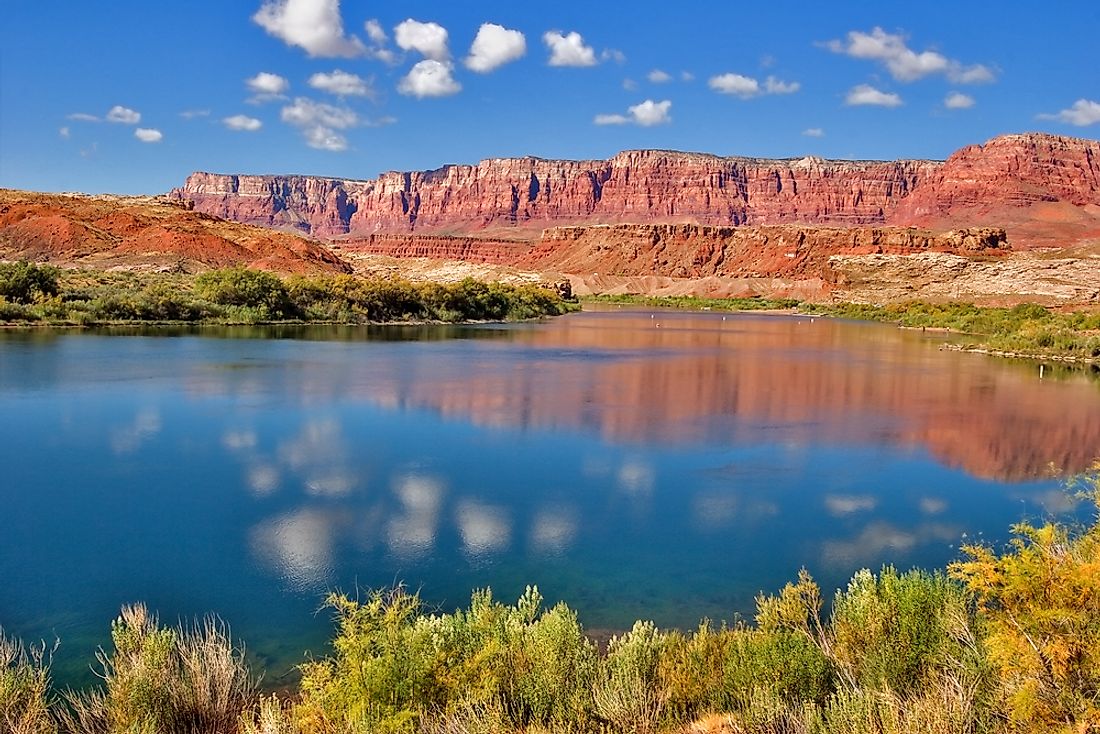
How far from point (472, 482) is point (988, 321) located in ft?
162

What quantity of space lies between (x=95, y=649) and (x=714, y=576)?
607cm

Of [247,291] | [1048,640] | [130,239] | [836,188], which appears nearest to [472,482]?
[1048,640]

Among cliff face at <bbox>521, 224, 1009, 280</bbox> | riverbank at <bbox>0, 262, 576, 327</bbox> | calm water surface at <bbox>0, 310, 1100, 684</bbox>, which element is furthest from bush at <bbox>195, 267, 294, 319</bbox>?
cliff face at <bbox>521, 224, 1009, 280</bbox>

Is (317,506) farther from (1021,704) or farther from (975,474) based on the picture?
(975,474)

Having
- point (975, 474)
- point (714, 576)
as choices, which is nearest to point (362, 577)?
point (714, 576)

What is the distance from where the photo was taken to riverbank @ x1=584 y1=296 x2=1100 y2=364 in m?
37.4

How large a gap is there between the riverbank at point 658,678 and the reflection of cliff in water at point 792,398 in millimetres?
10275

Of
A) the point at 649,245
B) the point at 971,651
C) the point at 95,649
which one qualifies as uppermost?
the point at 649,245

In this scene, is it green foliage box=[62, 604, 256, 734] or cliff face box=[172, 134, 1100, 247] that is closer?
green foliage box=[62, 604, 256, 734]

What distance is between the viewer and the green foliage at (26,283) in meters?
37.8

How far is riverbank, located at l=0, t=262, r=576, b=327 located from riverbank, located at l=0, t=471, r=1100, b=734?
1399 inches

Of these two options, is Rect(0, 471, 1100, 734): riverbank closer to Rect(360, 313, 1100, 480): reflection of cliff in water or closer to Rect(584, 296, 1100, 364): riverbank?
Rect(360, 313, 1100, 480): reflection of cliff in water

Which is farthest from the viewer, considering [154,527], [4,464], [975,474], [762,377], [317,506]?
[762,377]

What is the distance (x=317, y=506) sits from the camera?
11.2 m
